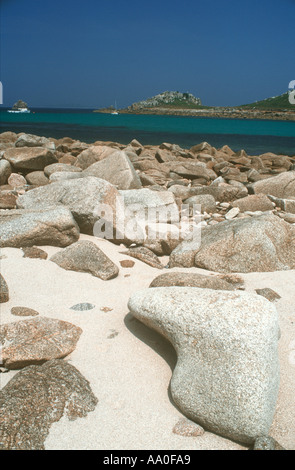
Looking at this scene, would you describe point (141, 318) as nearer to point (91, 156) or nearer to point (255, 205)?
point (255, 205)

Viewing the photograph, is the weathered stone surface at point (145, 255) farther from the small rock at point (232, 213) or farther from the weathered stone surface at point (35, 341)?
the small rock at point (232, 213)

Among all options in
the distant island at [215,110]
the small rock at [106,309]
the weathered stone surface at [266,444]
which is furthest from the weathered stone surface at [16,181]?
the distant island at [215,110]

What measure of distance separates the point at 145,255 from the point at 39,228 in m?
1.50

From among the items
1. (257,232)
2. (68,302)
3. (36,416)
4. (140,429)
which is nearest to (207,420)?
(140,429)

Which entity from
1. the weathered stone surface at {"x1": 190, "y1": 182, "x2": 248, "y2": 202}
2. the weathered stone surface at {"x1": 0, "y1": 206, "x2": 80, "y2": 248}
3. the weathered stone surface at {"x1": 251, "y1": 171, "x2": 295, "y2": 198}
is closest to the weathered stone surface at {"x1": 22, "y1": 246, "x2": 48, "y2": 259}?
the weathered stone surface at {"x1": 0, "y1": 206, "x2": 80, "y2": 248}

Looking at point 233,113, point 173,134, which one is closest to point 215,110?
point 233,113

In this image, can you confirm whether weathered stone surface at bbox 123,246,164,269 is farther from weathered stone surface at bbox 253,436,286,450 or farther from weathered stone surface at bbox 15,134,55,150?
weathered stone surface at bbox 15,134,55,150

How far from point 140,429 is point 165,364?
694mm

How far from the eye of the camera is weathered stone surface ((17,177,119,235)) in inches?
234

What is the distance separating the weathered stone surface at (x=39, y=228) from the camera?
17.1ft

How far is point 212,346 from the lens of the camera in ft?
9.53

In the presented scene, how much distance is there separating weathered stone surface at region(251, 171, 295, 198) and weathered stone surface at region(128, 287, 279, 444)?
6.89 meters

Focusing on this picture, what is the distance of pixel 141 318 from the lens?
351 cm
